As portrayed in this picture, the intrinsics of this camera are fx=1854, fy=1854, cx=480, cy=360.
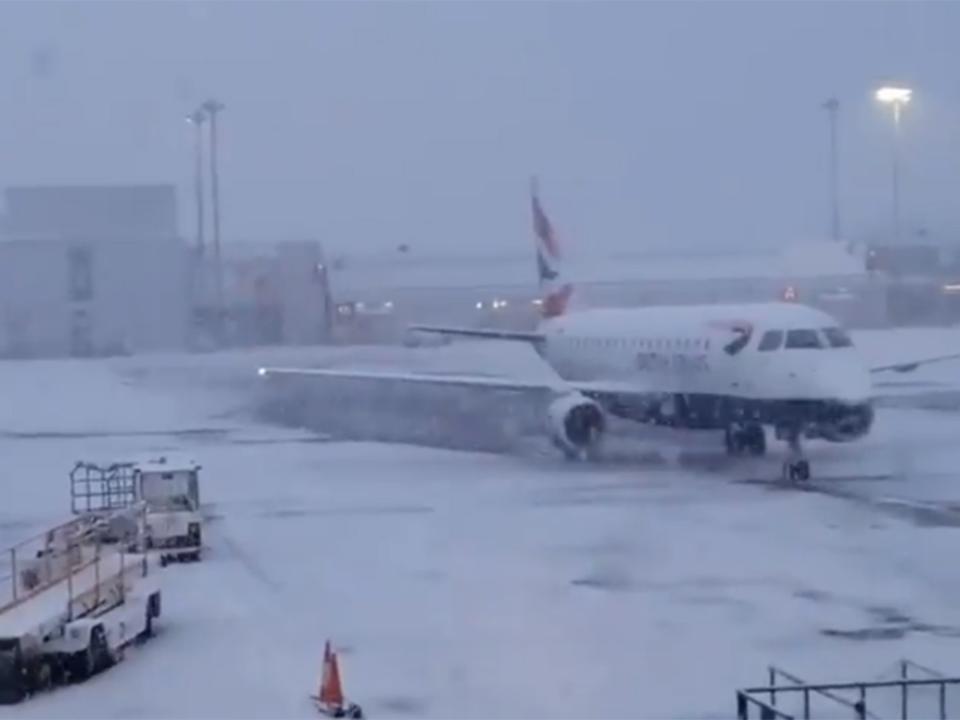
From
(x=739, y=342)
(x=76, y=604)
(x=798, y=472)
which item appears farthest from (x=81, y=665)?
(x=739, y=342)

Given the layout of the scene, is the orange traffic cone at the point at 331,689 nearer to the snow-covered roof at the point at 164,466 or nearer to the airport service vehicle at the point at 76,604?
the airport service vehicle at the point at 76,604

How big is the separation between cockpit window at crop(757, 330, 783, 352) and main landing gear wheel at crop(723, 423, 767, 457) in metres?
2.02

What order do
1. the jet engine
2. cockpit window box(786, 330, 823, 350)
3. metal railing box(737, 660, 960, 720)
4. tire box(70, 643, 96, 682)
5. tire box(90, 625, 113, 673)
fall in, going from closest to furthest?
1. metal railing box(737, 660, 960, 720)
2. tire box(70, 643, 96, 682)
3. tire box(90, 625, 113, 673)
4. the jet engine
5. cockpit window box(786, 330, 823, 350)

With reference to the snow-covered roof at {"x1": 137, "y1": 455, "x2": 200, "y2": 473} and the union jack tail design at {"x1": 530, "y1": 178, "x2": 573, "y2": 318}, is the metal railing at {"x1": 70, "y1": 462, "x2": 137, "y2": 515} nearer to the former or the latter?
the snow-covered roof at {"x1": 137, "y1": 455, "x2": 200, "y2": 473}

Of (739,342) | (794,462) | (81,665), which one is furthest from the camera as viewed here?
(739,342)

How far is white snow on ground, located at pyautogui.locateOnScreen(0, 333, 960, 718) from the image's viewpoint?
14.6 meters

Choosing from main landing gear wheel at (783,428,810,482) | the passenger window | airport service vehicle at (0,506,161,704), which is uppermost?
the passenger window

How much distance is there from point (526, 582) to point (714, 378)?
13072 mm

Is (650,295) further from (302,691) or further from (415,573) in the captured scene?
(302,691)

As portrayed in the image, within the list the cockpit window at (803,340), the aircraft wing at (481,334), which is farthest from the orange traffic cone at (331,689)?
the aircraft wing at (481,334)

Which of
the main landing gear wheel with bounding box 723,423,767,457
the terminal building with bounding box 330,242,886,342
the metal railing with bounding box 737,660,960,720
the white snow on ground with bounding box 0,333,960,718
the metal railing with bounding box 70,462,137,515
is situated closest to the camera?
the metal railing with bounding box 737,660,960,720

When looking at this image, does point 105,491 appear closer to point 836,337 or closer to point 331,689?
point 836,337

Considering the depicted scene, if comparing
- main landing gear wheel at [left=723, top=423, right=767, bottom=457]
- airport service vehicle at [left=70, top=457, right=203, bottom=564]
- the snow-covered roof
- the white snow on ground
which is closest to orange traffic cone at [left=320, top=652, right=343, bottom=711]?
the white snow on ground

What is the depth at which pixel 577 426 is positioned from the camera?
33094 mm
